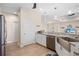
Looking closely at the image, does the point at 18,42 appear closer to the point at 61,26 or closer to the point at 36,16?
the point at 36,16

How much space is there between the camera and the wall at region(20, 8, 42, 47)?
2414 millimetres

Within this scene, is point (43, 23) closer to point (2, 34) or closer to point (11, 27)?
point (11, 27)

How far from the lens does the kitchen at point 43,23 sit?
207 cm

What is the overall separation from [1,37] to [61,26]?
4.91 feet

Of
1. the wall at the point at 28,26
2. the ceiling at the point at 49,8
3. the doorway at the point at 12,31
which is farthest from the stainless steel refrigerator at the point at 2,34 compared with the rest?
the wall at the point at 28,26

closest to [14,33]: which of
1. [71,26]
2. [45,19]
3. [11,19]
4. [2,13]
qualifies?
[11,19]

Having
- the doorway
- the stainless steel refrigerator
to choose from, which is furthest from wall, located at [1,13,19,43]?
the stainless steel refrigerator

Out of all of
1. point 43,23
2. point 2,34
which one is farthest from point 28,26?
point 2,34

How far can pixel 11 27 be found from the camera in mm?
2352

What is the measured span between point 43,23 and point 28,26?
38 centimetres

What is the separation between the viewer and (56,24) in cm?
230

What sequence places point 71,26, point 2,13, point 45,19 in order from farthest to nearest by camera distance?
point 45,19 < point 2,13 < point 71,26

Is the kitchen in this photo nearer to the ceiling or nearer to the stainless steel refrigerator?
the ceiling

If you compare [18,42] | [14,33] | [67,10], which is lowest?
[18,42]
